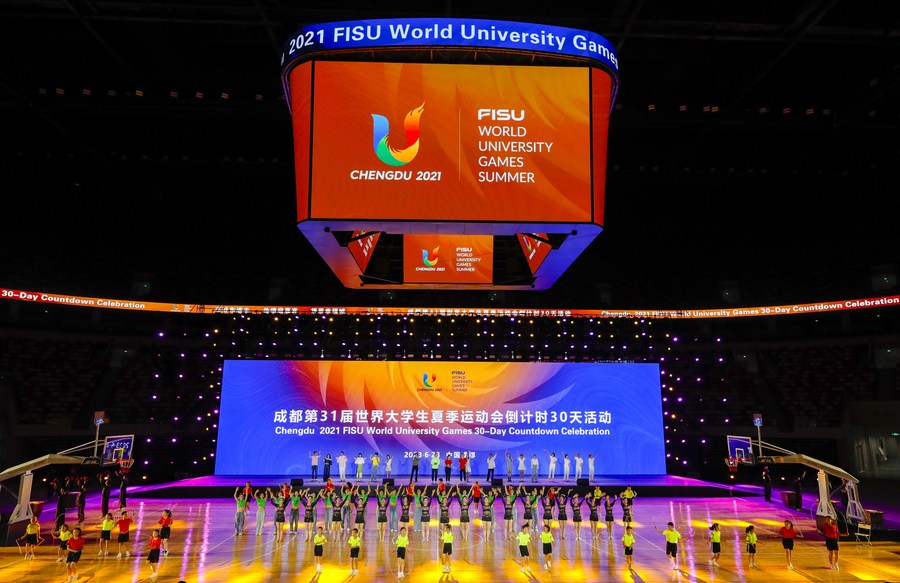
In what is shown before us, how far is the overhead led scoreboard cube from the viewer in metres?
7.16

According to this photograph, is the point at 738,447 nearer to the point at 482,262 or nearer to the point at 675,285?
the point at 675,285

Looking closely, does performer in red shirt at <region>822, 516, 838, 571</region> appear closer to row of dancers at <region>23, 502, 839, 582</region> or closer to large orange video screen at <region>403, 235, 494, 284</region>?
row of dancers at <region>23, 502, 839, 582</region>

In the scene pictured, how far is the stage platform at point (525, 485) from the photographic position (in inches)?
1002

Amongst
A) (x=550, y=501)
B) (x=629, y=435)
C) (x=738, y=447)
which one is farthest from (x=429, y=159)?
(x=629, y=435)

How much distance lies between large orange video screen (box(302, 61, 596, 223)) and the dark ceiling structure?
4.25 meters

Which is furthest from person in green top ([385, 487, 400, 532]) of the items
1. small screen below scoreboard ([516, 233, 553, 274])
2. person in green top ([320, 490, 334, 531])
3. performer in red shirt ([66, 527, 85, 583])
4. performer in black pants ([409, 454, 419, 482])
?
small screen below scoreboard ([516, 233, 553, 274])

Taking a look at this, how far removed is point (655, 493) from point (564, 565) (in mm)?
13145

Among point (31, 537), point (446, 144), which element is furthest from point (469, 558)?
point (446, 144)

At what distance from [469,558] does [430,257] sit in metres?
9.34

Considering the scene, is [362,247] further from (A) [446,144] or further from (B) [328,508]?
(B) [328,508]

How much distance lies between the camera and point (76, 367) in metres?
30.9

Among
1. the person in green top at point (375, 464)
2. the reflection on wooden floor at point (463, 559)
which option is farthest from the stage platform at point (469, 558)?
the person in green top at point (375, 464)

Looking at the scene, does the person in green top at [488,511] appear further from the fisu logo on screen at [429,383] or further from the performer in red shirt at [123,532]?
the fisu logo on screen at [429,383]

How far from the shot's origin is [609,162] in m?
22.6
